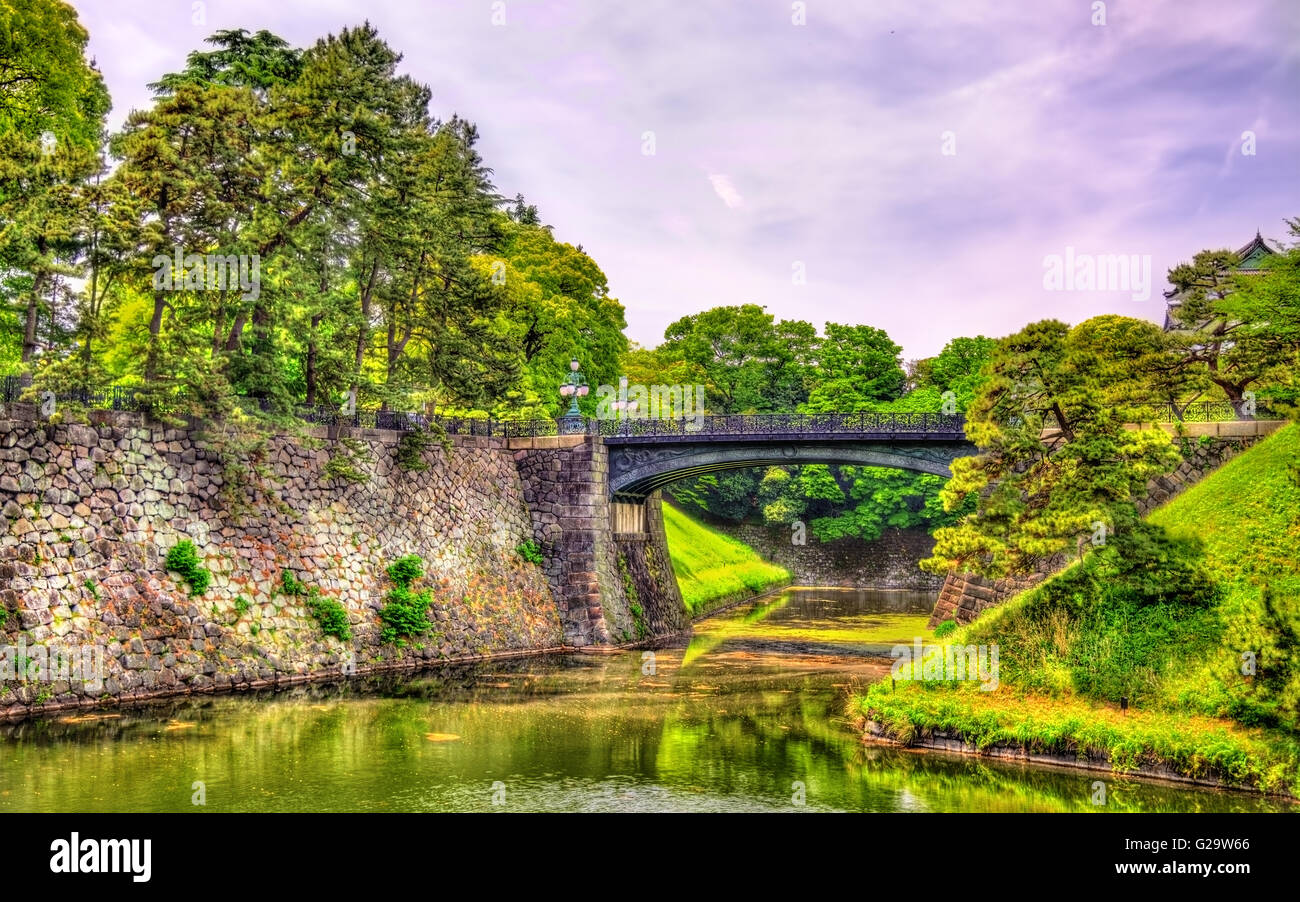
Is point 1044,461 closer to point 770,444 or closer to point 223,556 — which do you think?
point 770,444

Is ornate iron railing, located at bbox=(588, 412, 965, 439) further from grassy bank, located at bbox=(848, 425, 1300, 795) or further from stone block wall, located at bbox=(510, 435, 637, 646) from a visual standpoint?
grassy bank, located at bbox=(848, 425, 1300, 795)

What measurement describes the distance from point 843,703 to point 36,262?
25025 mm

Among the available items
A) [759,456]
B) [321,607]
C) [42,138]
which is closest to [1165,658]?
[759,456]

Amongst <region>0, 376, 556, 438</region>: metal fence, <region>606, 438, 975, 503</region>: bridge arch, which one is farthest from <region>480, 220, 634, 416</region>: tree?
<region>606, 438, 975, 503</region>: bridge arch

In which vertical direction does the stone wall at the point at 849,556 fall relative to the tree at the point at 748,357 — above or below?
below

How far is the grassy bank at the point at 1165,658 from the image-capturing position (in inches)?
742

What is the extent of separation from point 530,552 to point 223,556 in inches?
563

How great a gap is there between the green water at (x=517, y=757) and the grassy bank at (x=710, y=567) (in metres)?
25.3

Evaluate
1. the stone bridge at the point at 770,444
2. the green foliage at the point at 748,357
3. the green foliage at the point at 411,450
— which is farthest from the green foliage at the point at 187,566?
the green foliage at the point at 748,357

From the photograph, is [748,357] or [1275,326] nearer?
[1275,326]

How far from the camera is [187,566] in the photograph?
28.7 meters

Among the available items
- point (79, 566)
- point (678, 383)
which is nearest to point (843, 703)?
point (79, 566)

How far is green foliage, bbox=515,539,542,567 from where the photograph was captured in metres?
41.8

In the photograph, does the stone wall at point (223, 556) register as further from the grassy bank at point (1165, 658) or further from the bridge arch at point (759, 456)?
the grassy bank at point (1165, 658)
